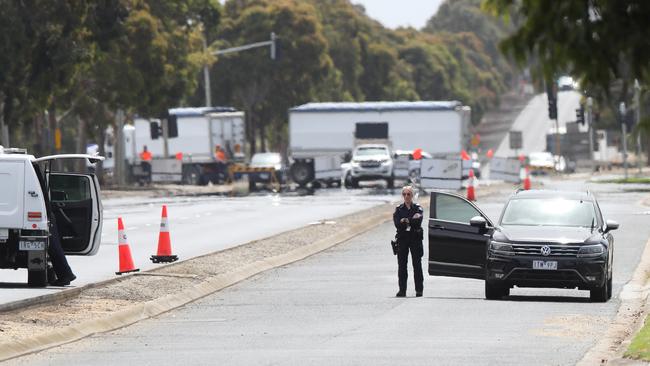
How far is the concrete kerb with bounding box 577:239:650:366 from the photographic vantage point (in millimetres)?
14641

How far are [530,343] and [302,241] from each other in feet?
61.1

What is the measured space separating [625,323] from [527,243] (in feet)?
9.89

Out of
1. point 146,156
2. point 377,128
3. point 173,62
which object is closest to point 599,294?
point 377,128

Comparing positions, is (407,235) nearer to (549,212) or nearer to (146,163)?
(549,212)

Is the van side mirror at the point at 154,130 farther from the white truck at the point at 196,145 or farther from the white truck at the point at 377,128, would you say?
the white truck at the point at 377,128

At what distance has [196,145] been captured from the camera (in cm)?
7788

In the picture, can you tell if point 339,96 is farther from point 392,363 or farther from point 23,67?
point 392,363

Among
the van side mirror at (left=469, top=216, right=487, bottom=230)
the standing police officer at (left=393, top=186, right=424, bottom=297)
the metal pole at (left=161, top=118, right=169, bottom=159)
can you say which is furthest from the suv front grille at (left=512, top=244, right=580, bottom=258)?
the metal pole at (left=161, top=118, right=169, bottom=159)

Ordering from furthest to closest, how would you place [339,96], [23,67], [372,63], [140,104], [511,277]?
1. [372,63]
2. [339,96]
3. [140,104]
4. [23,67]
5. [511,277]

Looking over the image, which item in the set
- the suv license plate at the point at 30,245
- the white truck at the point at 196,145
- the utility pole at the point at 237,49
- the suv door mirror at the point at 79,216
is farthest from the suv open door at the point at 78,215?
the utility pole at the point at 237,49

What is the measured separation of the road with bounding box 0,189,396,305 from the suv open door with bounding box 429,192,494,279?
4908mm

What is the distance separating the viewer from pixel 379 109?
7112 cm

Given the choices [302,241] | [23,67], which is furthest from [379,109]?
[302,241]

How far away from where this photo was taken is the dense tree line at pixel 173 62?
5647 cm
